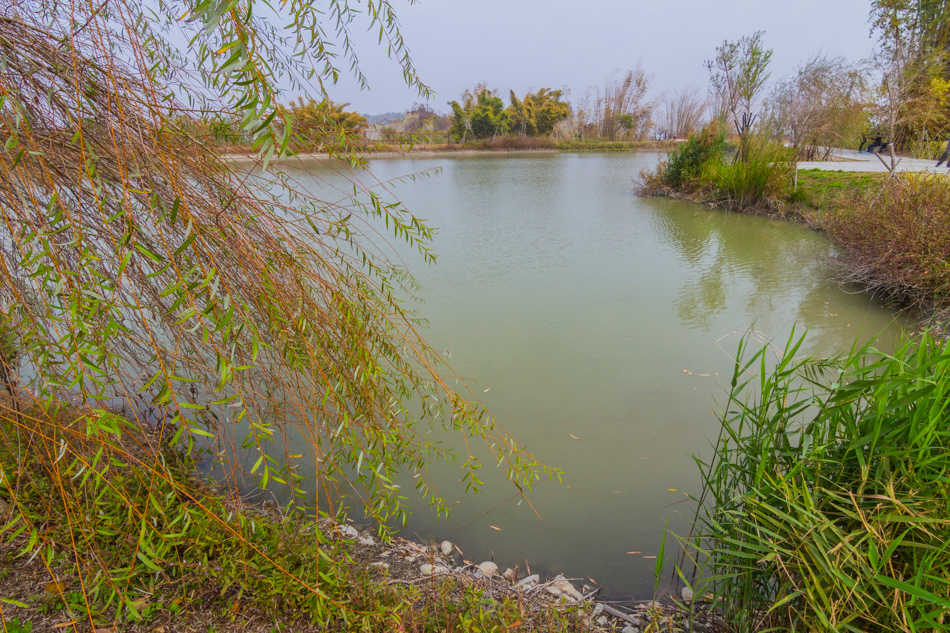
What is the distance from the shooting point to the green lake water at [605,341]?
2092 millimetres

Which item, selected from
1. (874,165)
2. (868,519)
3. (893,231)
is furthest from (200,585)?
(874,165)

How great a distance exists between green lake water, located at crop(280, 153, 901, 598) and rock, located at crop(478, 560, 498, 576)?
0.05 m

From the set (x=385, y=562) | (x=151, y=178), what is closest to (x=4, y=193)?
(x=151, y=178)

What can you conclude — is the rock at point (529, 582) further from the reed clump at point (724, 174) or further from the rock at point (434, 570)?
the reed clump at point (724, 174)

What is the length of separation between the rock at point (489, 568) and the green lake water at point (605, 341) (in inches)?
1.8

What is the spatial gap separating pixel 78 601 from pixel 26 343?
0.82 m

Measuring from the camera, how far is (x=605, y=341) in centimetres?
377

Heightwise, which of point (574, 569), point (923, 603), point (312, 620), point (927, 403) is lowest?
point (574, 569)

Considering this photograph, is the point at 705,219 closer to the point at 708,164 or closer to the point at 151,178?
the point at 708,164

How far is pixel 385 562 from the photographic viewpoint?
1842mm

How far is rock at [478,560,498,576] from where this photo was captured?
1871 millimetres

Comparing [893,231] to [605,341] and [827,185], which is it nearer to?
[605,341]

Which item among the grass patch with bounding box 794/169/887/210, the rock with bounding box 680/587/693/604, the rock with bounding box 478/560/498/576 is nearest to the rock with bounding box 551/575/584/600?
the rock with bounding box 478/560/498/576

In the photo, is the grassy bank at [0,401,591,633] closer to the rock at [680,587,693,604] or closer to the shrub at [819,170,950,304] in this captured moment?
the rock at [680,587,693,604]
